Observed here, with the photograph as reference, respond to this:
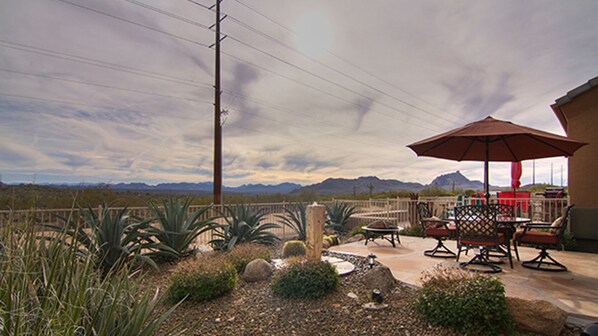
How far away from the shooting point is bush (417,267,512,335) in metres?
3.03

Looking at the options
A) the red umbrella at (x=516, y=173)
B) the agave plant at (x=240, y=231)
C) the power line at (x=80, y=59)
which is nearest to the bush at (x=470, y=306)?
the agave plant at (x=240, y=231)

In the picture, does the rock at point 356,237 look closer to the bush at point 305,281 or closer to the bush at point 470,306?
the bush at point 305,281

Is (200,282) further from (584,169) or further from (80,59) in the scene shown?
(584,169)

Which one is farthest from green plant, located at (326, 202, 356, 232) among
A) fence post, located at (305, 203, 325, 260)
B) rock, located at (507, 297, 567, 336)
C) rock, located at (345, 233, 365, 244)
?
rock, located at (507, 297, 567, 336)

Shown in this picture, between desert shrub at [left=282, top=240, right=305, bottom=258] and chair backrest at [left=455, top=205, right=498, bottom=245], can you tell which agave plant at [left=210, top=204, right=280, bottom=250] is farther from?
chair backrest at [left=455, top=205, right=498, bottom=245]

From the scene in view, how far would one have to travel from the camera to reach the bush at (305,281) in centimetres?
405

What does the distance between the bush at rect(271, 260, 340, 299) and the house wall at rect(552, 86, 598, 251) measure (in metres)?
5.39

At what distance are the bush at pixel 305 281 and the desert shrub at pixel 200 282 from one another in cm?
67

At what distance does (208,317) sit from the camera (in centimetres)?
379

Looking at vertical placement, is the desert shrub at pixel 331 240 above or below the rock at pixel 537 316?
below

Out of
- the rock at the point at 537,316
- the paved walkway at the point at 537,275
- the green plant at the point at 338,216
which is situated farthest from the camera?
the green plant at the point at 338,216

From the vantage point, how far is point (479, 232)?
4.66m

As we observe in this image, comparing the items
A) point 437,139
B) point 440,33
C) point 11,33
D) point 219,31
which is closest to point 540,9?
point 440,33

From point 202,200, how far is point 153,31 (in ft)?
19.2
